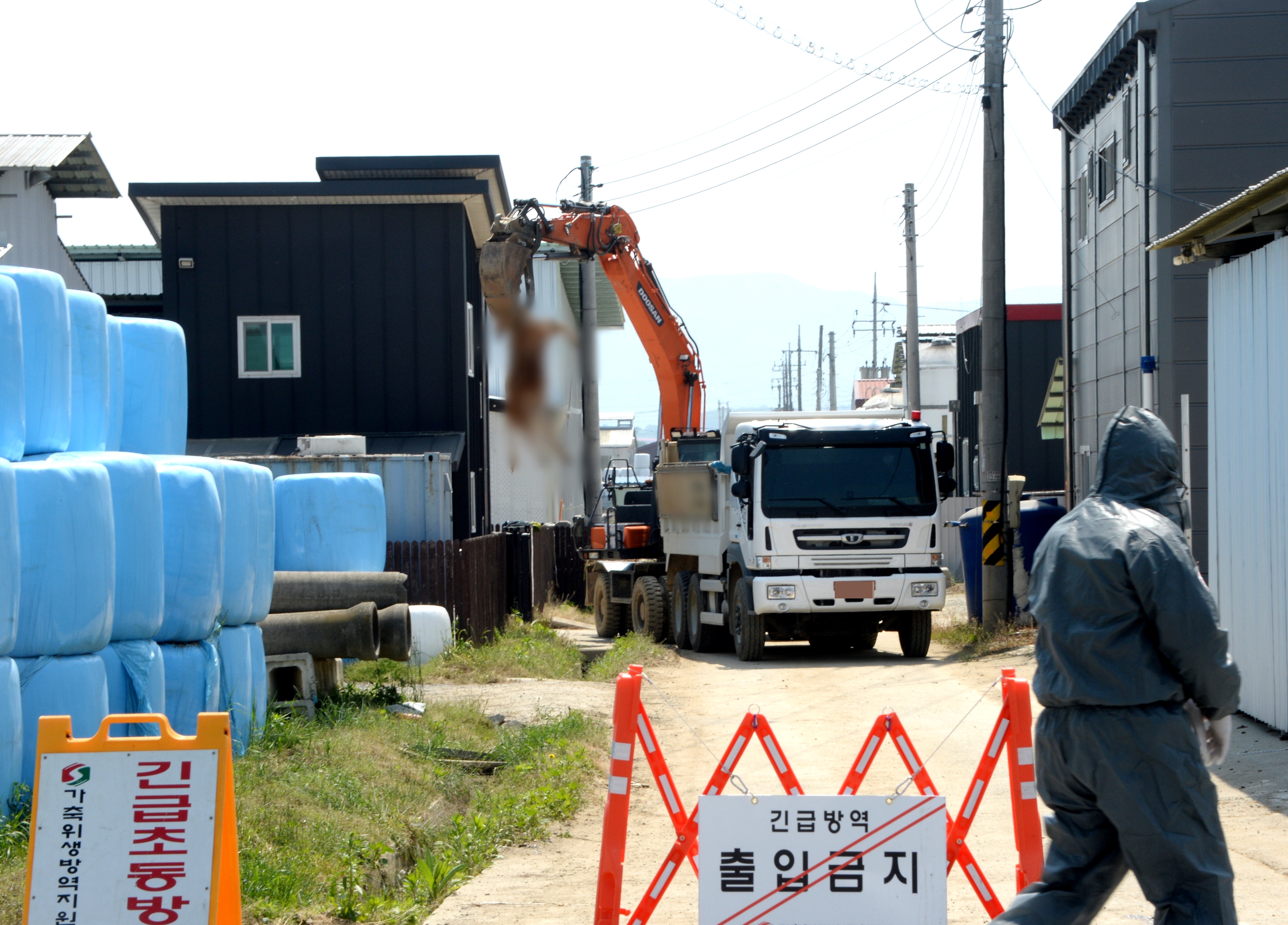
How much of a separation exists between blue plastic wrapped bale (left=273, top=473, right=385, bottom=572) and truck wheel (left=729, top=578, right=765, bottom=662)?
17.6ft

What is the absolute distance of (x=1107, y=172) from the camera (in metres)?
18.2

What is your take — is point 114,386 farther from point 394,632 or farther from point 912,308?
point 912,308

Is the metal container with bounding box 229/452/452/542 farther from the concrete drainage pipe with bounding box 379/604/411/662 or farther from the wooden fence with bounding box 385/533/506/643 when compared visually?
the concrete drainage pipe with bounding box 379/604/411/662

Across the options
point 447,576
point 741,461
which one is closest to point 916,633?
point 741,461

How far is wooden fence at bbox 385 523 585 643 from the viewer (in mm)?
17000

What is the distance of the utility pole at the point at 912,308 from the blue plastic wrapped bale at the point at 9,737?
26569 millimetres

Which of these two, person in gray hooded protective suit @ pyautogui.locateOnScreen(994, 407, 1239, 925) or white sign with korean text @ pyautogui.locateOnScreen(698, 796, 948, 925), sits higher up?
person in gray hooded protective suit @ pyautogui.locateOnScreen(994, 407, 1239, 925)

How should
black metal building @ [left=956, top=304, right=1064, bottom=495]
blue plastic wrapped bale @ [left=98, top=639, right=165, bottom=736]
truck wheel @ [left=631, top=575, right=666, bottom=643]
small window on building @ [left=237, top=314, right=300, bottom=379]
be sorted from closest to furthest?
blue plastic wrapped bale @ [left=98, top=639, right=165, bottom=736], truck wheel @ [left=631, top=575, right=666, bottom=643], small window on building @ [left=237, top=314, right=300, bottom=379], black metal building @ [left=956, top=304, right=1064, bottom=495]

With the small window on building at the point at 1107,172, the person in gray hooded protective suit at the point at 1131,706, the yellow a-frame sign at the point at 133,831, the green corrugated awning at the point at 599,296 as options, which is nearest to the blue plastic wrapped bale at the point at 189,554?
the yellow a-frame sign at the point at 133,831

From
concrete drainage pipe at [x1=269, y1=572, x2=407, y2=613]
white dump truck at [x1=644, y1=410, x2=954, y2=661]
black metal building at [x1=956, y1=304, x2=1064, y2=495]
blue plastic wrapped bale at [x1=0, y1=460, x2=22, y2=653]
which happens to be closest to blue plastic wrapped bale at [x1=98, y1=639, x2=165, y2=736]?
blue plastic wrapped bale at [x1=0, y1=460, x2=22, y2=653]

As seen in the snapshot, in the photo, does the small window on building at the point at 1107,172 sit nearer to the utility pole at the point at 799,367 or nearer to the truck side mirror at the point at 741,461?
the truck side mirror at the point at 741,461

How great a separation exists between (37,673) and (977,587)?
14.4 m

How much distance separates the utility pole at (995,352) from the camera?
18.3 metres

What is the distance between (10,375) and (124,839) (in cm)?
320
